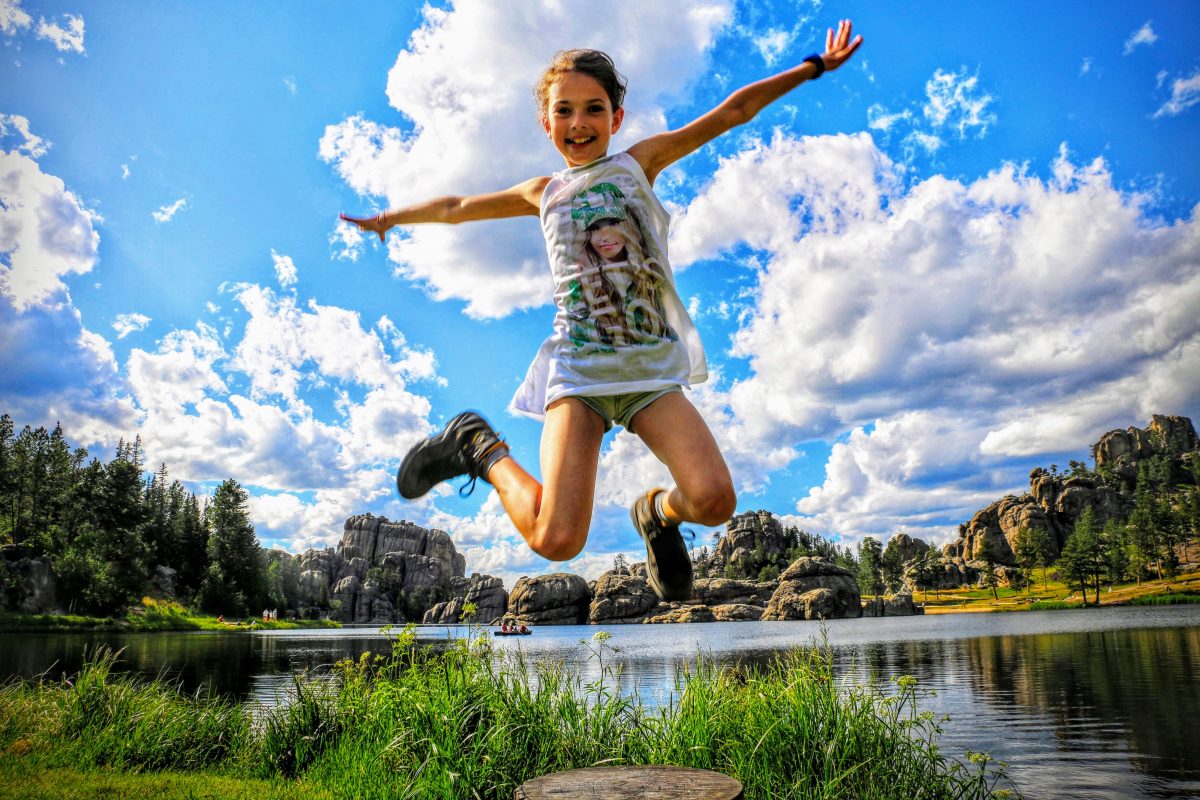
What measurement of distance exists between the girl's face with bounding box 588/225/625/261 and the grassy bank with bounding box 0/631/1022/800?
411 cm

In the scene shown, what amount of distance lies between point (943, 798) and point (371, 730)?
5.61 meters

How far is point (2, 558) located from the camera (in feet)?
169

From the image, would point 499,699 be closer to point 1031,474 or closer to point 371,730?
point 371,730

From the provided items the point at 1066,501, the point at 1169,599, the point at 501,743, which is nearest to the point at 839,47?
the point at 501,743

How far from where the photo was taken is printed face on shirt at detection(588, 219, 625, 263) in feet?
11.0

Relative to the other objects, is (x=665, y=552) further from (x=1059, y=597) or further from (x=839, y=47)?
(x=1059, y=597)

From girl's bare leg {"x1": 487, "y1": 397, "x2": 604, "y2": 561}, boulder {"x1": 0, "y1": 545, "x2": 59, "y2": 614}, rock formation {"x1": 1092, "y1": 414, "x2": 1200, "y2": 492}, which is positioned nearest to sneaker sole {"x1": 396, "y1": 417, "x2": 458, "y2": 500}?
girl's bare leg {"x1": 487, "y1": 397, "x2": 604, "y2": 561}

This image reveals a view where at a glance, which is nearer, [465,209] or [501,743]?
[465,209]

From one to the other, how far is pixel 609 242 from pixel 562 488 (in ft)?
3.73

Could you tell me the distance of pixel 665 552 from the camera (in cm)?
360

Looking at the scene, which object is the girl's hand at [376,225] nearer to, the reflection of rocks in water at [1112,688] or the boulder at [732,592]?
the reflection of rocks in water at [1112,688]

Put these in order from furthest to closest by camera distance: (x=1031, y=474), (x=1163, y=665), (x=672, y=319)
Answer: (x=1031, y=474) < (x=1163, y=665) < (x=672, y=319)

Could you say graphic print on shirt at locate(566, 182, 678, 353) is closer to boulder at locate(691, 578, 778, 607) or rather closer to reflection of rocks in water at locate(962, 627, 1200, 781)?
reflection of rocks in water at locate(962, 627, 1200, 781)

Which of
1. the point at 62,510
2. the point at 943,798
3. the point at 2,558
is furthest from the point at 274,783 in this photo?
the point at 62,510
